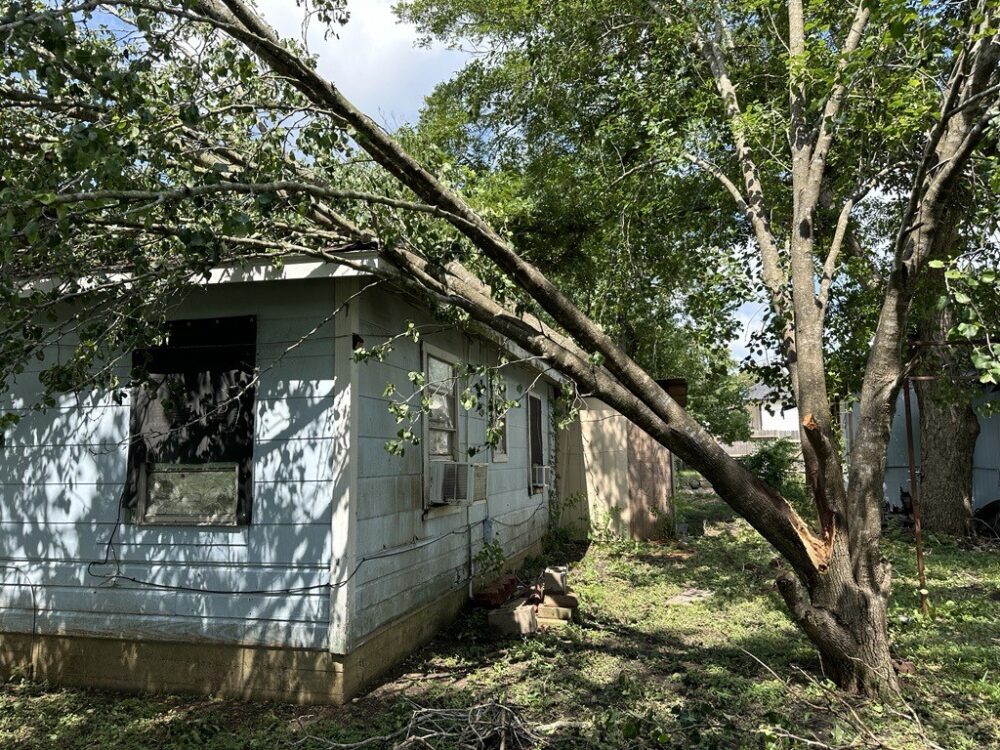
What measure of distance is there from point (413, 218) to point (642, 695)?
3.72 meters

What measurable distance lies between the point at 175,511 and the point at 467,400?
263 cm

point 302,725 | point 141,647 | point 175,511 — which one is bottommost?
point 302,725

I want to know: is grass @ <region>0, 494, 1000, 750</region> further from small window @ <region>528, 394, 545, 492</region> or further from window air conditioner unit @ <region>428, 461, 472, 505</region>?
small window @ <region>528, 394, 545, 492</region>

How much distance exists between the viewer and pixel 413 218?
513cm

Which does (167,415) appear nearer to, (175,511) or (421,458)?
(175,511)

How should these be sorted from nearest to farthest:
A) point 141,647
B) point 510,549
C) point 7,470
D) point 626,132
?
point 141,647 < point 7,470 < point 626,132 < point 510,549

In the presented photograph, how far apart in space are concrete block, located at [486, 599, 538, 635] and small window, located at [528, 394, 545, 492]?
390cm

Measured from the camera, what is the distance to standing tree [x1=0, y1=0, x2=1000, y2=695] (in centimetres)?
374

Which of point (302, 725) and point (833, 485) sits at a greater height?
point (833, 485)

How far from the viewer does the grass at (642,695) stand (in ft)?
13.9

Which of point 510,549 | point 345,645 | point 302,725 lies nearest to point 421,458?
point 345,645

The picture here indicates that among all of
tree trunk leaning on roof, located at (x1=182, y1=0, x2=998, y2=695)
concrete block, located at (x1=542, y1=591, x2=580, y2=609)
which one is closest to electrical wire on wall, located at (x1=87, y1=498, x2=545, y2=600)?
concrete block, located at (x1=542, y1=591, x2=580, y2=609)

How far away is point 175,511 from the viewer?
5.32 metres

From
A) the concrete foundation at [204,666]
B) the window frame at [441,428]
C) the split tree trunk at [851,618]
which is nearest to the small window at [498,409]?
the window frame at [441,428]
